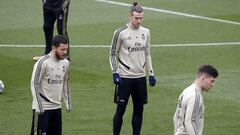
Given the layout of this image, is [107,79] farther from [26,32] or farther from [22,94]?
[26,32]

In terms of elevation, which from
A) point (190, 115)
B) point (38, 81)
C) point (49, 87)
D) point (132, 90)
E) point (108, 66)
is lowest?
point (108, 66)

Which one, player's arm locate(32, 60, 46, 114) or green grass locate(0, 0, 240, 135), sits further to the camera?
green grass locate(0, 0, 240, 135)

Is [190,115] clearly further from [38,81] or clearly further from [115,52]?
[115,52]

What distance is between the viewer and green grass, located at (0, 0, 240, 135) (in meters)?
16.7

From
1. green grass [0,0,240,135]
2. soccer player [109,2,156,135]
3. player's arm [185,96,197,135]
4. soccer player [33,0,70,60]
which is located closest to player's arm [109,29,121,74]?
soccer player [109,2,156,135]

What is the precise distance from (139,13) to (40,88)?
2465 mm

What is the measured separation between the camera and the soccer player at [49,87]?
515 inches

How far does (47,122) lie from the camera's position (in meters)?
13.3

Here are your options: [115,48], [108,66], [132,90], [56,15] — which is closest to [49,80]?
[115,48]

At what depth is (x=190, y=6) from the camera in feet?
101

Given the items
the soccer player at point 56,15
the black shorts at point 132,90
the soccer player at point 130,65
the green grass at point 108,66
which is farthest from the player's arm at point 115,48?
the soccer player at point 56,15

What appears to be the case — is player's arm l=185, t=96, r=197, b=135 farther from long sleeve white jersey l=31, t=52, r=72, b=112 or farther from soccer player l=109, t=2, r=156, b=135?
soccer player l=109, t=2, r=156, b=135

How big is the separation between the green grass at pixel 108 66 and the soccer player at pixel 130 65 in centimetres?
98

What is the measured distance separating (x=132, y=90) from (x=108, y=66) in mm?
6578
